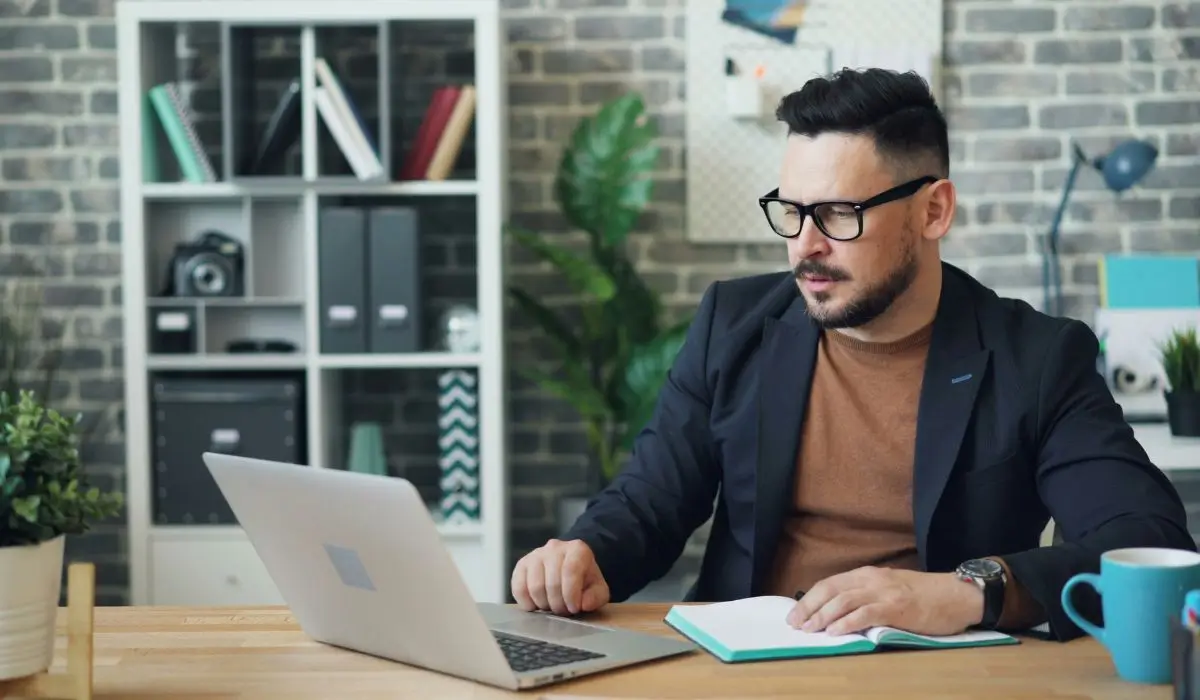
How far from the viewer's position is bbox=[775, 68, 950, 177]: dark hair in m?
1.92

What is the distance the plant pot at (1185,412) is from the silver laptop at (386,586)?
80.6 inches

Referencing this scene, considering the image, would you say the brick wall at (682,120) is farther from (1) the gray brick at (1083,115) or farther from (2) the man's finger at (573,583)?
(2) the man's finger at (573,583)

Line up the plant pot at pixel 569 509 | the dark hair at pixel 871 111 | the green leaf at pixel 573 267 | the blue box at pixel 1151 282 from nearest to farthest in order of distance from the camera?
the dark hair at pixel 871 111
the green leaf at pixel 573 267
the plant pot at pixel 569 509
the blue box at pixel 1151 282

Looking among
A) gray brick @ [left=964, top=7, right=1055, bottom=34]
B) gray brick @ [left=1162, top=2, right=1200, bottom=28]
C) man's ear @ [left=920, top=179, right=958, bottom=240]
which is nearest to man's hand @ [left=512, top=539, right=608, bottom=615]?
man's ear @ [left=920, top=179, right=958, bottom=240]

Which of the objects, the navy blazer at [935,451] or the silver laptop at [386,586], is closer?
the silver laptop at [386,586]

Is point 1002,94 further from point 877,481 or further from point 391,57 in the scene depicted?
point 877,481

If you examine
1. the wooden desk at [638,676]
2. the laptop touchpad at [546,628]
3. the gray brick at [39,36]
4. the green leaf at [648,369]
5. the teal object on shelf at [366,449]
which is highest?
the gray brick at [39,36]

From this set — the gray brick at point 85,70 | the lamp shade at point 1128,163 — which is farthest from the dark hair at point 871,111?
the gray brick at point 85,70

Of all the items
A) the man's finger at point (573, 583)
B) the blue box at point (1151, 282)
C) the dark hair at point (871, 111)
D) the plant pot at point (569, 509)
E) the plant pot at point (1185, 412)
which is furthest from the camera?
the blue box at point (1151, 282)

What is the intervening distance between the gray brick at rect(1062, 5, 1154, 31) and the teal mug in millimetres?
2764

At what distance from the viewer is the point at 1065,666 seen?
1.42m

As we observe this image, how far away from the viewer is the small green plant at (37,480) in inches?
50.0

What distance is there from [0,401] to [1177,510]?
134cm

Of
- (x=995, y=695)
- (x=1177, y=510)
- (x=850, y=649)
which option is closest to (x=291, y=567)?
(x=850, y=649)
